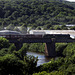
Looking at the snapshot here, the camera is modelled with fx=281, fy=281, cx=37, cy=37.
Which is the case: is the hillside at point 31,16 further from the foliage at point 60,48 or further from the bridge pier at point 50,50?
the bridge pier at point 50,50

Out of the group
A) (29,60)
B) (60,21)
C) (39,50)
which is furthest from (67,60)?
(60,21)

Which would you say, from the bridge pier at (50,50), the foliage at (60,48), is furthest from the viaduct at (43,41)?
the foliage at (60,48)

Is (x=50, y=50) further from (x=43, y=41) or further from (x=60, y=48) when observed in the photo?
(x=60, y=48)

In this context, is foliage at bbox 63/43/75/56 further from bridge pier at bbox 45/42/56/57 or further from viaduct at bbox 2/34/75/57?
bridge pier at bbox 45/42/56/57

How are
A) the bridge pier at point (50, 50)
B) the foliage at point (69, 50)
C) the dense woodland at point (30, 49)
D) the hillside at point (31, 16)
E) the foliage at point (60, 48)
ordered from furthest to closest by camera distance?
the hillside at point (31, 16)
the foliage at point (60, 48)
the bridge pier at point (50, 50)
the foliage at point (69, 50)
the dense woodland at point (30, 49)

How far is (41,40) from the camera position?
266ft

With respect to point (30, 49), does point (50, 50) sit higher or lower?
higher

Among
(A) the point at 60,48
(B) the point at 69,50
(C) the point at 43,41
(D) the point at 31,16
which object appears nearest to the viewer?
(B) the point at 69,50

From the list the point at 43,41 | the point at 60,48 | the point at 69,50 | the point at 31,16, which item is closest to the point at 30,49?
the point at 43,41

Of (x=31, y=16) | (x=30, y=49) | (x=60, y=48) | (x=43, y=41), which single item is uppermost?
(x=43, y=41)

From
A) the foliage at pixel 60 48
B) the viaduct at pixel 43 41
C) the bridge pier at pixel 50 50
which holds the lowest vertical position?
the foliage at pixel 60 48

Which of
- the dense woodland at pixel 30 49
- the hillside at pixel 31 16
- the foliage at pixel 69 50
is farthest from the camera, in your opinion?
the hillside at pixel 31 16

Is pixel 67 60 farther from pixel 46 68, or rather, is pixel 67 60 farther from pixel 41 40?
pixel 41 40

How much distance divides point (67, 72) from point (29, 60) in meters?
6.03
